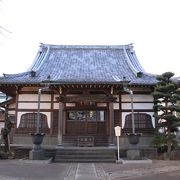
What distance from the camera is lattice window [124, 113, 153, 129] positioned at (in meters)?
22.6

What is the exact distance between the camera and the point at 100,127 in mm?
22766

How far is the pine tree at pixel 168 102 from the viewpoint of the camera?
1941 centimetres

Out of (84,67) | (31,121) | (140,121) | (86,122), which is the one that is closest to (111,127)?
(86,122)

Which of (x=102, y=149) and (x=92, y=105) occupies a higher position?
(x=92, y=105)

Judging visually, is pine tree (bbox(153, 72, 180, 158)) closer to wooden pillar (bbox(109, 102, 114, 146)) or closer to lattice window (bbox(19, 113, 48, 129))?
wooden pillar (bbox(109, 102, 114, 146))

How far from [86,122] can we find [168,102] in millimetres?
6267

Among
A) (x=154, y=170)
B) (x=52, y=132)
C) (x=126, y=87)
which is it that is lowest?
(x=154, y=170)

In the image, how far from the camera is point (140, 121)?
74.5ft

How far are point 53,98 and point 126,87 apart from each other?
5.57 metres

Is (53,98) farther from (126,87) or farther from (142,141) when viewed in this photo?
(142,141)

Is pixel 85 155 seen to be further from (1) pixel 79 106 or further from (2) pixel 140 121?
(2) pixel 140 121

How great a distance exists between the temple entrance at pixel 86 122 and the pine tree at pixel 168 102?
458 cm

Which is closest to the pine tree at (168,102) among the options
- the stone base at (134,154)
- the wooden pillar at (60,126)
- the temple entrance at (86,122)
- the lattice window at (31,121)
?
the stone base at (134,154)

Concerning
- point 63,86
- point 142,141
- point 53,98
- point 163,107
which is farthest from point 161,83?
point 53,98
